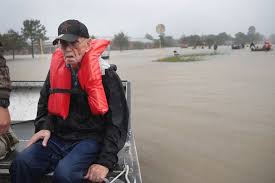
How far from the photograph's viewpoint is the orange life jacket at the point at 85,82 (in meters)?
2.61

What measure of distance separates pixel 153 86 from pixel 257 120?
5662 mm

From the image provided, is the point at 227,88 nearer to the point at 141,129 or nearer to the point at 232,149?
the point at 141,129

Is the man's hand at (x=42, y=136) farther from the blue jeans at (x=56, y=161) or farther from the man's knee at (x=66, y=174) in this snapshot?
the man's knee at (x=66, y=174)

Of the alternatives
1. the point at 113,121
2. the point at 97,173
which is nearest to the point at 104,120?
the point at 113,121

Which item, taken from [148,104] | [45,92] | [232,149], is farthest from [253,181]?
[148,104]

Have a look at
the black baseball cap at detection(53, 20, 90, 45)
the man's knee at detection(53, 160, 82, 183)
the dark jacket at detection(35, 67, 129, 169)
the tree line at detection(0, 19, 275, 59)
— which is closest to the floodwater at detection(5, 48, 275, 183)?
the dark jacket at detection(35, 67, 129, 169)

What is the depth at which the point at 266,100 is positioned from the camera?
27.5 ft

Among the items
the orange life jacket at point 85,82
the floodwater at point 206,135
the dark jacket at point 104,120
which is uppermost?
the orange life jacket at point 85,82

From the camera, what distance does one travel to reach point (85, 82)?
2.68m

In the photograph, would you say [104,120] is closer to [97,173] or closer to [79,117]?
[79,117]

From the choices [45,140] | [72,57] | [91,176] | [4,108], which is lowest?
[91,176]

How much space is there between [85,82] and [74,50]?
0.80 ft

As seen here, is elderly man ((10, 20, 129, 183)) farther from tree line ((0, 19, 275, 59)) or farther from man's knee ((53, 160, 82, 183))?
tree line ((0, 19, 275, 59))

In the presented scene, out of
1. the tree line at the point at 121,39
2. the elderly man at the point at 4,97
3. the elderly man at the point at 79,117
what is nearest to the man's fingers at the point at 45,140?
the elderly man at the point at 79,117
